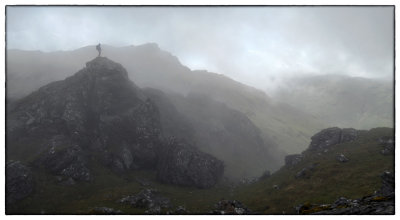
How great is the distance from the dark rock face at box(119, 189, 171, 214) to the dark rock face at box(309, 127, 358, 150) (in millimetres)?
47091

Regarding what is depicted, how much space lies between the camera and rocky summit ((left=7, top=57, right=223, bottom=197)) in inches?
2608

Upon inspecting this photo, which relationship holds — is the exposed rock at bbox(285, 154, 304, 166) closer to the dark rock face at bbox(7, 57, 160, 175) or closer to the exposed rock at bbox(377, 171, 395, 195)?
the exposed rock at bbox(377, 171, 395, 195)

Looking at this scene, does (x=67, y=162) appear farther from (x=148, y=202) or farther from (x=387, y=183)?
(x=387, y=183)

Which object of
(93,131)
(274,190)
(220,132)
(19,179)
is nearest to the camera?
(19,179)

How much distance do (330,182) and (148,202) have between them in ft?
113

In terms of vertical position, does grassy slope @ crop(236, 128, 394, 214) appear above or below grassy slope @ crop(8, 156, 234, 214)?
above

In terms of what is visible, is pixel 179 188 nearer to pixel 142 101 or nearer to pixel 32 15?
pixel 142 101

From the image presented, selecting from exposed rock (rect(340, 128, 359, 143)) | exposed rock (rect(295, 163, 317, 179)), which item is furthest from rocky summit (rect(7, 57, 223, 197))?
exposed rock (rect(340, 128, 359, 143))

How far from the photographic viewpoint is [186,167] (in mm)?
74812

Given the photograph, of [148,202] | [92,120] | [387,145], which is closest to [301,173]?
[387,145]

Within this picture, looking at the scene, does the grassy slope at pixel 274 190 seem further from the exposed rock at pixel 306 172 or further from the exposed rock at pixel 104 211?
the exposed rock at pixel 104 211

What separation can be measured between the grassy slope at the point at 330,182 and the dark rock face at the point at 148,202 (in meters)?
16.8

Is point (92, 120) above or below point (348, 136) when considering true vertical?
above

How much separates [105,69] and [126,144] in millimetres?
29338
